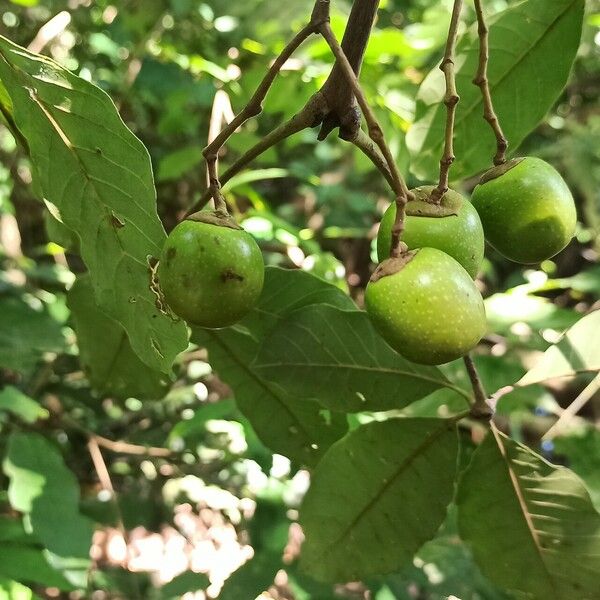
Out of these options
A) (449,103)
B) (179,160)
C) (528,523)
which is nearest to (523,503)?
(528,523)

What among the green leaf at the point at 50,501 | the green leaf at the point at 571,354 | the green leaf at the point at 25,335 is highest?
the green leaf at the point at 571,354

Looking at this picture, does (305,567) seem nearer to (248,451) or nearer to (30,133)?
(248,451)

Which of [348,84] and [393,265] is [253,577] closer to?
[393,265]

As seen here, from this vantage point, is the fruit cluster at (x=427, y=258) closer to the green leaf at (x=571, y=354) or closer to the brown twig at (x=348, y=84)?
the brown twig at (x=348, y=84)

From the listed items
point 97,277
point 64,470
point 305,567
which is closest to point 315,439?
point 305,567

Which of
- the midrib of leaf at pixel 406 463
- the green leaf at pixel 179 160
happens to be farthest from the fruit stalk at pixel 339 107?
the green leaf at pixel 179 160
